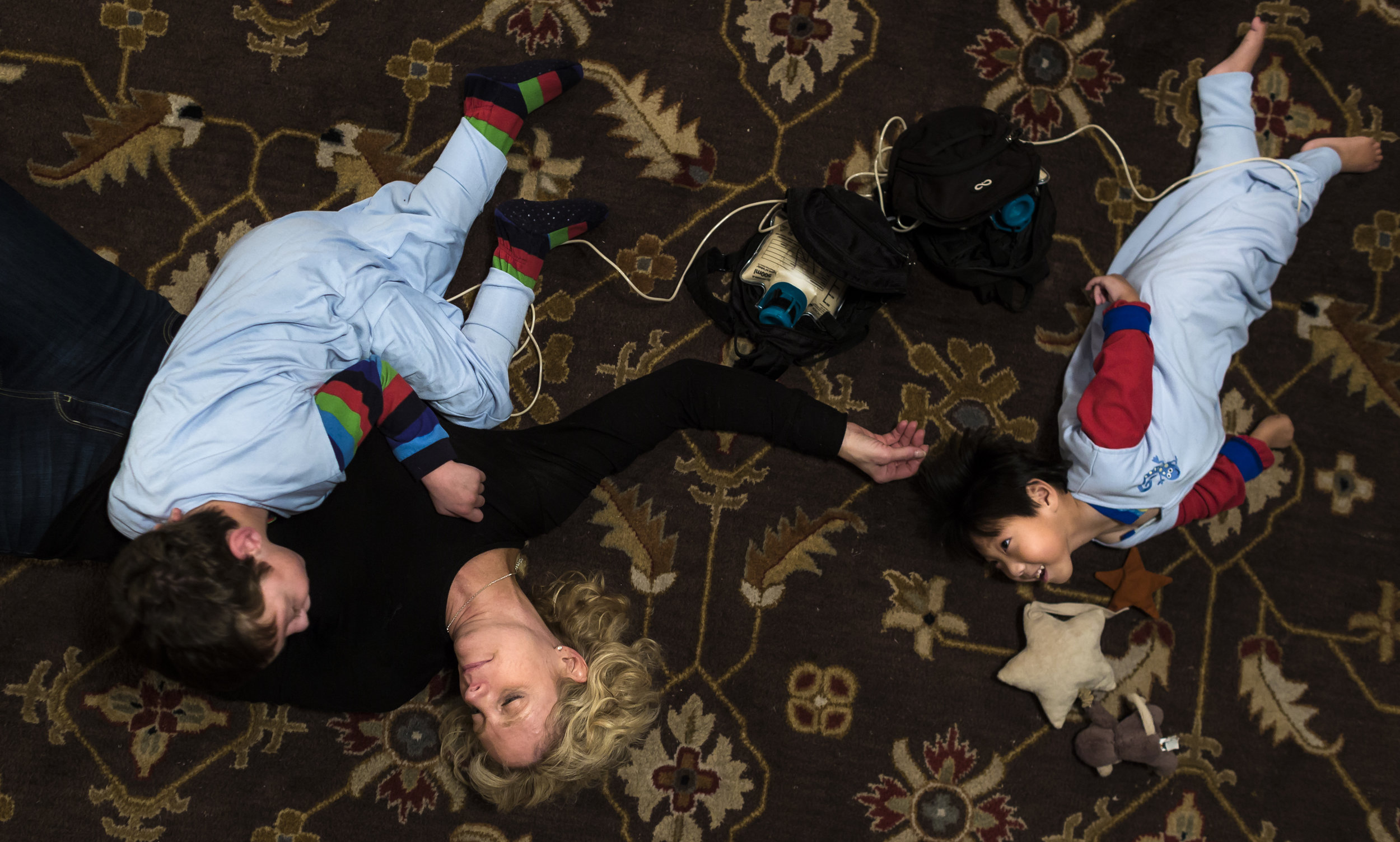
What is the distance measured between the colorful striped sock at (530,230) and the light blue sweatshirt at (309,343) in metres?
0.04

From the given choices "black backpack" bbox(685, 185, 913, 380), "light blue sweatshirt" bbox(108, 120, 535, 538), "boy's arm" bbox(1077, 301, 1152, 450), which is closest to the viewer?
"light blue sweatshirt" bbox(108, 120, 535, 538)

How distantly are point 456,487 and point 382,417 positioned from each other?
0.20 meters

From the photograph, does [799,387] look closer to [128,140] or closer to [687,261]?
[687,261]

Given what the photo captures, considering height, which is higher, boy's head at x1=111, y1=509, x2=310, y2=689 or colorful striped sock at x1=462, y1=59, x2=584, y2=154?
colorful striped sock at x1=462, y1=59, x2=584, y2=154

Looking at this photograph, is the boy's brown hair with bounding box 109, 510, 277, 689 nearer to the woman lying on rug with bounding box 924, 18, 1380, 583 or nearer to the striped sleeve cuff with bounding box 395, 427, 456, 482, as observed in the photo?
the striped sleeve cuff with bounding box 395, 427, 456, 482

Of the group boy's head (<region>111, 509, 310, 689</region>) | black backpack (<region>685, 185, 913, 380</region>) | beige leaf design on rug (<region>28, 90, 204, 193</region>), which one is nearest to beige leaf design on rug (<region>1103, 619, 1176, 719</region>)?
black backpack (<region>685, 185, 913, 380</region>)

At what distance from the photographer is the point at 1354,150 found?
1871mm

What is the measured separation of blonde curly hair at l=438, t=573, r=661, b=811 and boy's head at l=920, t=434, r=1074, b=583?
2.42 ft

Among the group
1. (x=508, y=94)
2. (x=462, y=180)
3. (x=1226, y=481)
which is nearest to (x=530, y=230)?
(x=462, y=180)

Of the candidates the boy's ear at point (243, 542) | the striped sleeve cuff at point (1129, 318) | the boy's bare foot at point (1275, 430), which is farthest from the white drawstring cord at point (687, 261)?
the boy's bare foot at point (1275, 430)

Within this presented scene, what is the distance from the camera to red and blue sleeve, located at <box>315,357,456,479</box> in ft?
4.63

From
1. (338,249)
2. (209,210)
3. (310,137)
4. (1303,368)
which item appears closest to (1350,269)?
(1303,368)

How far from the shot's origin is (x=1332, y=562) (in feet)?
6.11

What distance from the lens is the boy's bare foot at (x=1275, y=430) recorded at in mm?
Answer: 1847
